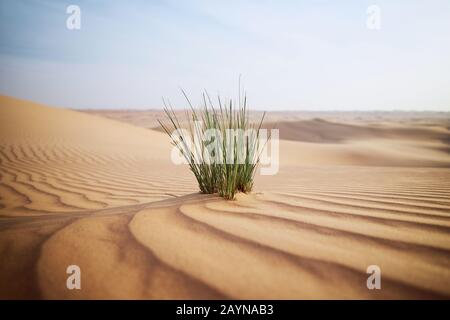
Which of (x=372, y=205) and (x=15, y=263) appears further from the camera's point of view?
(x=372, y=205)

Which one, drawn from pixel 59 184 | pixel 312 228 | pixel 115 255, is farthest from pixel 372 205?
pixel 59 184

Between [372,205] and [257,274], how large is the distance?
3.65ft

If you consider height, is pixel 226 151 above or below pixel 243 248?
above

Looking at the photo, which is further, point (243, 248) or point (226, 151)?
point (226, 151)

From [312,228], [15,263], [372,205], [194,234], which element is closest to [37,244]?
[15,263]

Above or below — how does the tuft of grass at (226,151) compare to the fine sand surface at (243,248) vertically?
above


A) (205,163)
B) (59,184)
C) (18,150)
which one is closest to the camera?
(205,163)

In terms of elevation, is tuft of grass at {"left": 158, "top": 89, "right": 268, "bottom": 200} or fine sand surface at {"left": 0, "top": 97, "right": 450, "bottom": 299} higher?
tuft of grass at {"left": 158, "top": 89, "right": 268, "bottom": 200}

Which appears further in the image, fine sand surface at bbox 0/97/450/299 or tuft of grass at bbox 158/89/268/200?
tuft of grass at bbox 158/89/268/200

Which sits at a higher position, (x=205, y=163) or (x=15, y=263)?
(x=205, y=163)

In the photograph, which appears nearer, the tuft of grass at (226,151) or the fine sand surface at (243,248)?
the fine sand surface at (243,248)
